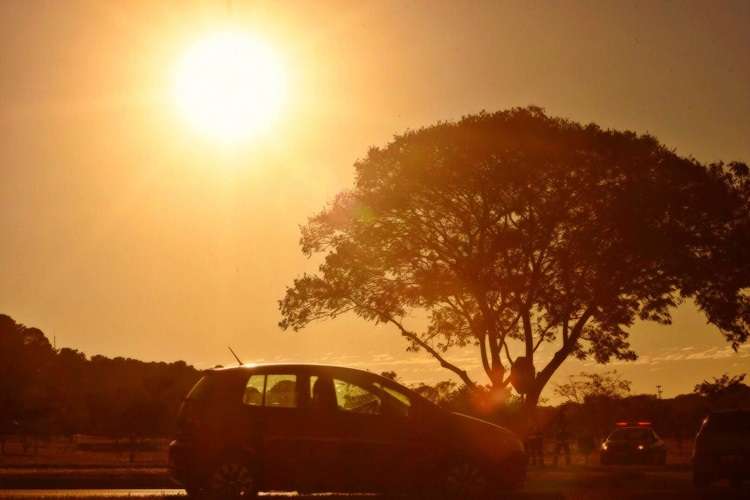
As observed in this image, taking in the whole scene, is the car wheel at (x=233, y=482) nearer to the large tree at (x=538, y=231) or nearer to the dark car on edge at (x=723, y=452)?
the dark car on edge at (x=723, y=452)

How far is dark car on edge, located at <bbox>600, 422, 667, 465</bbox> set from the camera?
4040 cm

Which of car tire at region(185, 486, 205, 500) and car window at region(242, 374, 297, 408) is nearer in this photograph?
car tire at region(185, 486, 205, 500)

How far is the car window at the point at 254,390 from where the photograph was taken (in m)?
16.3

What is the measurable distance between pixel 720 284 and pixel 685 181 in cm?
422

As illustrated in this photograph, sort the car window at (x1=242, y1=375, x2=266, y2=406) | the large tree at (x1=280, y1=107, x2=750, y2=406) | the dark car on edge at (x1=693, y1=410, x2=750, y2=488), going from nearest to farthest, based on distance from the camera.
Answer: the car window at (x1=242, y1=375, x2=266, y2=406)
the dark car on edge at (x1=693, y1=410, x2=750, y2=488)
the large tree at (x1=280, y1=107, x2=750, y2=406)

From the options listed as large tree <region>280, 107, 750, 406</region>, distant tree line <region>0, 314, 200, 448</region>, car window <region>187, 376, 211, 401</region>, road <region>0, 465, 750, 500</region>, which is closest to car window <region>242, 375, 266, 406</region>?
car window <region>187, 376, 211, 401</region>

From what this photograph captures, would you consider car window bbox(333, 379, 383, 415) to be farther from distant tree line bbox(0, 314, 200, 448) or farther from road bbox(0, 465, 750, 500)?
distant tree line bbox(0, 314, 200, 448)

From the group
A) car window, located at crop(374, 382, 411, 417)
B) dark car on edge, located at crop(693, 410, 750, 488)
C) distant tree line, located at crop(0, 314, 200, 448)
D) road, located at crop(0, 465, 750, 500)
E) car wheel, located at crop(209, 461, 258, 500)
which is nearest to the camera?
car wheel, located at crop(209, 461, 258, 500)

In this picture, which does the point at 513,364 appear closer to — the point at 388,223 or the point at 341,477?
the point at 388,223

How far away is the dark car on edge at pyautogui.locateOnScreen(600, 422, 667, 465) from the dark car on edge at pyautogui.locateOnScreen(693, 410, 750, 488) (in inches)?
631

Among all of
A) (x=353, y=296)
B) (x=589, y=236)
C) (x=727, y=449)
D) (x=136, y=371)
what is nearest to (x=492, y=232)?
(x=589, y=236)

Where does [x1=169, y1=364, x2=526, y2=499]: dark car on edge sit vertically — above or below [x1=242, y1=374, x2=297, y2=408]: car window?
below

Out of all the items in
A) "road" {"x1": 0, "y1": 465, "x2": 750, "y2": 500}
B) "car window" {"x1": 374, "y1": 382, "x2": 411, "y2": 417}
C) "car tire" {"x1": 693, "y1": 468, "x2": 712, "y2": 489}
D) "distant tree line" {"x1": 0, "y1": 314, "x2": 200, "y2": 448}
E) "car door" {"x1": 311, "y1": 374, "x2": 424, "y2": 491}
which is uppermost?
"distant tree line" {"x1": 0, "y1": 314, "x2": 200, "y2": 448}

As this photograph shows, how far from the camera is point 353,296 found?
4244 centimetres
